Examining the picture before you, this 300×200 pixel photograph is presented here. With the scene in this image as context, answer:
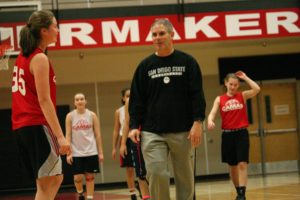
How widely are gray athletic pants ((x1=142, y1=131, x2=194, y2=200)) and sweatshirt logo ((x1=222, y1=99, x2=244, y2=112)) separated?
12.5ft

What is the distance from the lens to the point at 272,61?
50.7ft

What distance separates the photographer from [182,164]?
17.9 feet

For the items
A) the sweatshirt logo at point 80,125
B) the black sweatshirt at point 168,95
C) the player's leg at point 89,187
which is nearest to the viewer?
the black sweatshirt at point 168,95

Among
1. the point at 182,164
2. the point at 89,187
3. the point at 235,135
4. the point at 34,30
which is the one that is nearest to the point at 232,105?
the point at 235,135

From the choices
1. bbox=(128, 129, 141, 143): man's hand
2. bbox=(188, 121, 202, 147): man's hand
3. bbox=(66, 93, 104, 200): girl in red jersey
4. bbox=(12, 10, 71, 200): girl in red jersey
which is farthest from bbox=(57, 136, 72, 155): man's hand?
bbox=(66, 93, 104, 200): girl in red jersey

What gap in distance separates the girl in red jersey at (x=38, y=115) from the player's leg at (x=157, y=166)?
0.93 m

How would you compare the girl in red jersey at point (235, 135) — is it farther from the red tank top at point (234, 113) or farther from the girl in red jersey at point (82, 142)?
the girl in red jersey at point (82, 142)

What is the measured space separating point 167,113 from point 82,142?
15.2ft

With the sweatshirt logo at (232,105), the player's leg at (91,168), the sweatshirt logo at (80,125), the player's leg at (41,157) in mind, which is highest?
the sweatshirt logo at (232,105)

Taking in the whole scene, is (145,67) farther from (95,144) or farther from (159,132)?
(95,144)

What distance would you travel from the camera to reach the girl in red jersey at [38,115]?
15.1ft

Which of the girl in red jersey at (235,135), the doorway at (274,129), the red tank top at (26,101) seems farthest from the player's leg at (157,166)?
the doorway at (274,129)

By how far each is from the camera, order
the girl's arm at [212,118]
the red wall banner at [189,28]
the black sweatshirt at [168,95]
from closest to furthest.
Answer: the black sweatshirt at [168,95] → the girl's arm at [212,118] → the red wall banner at [189,28]

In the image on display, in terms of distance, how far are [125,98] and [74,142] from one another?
114 centimetres
